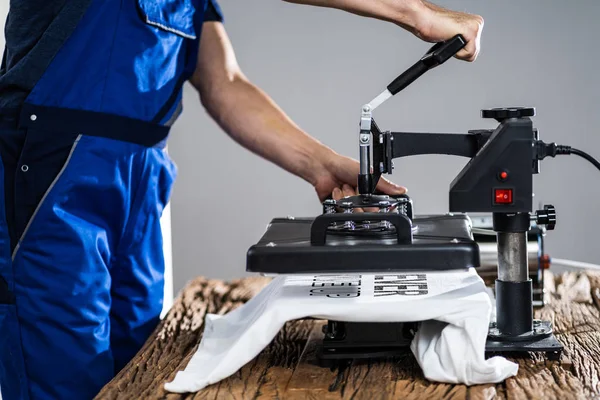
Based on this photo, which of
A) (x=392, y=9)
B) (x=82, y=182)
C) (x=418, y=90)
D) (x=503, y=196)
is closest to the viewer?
(x=503, y=196)

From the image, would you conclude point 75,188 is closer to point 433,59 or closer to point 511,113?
point 433,59

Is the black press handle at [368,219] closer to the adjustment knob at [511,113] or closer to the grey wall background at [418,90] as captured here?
the adjustment knob at [511,113]

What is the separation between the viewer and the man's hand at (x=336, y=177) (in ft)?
5.04

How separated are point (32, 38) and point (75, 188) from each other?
284 millimetres

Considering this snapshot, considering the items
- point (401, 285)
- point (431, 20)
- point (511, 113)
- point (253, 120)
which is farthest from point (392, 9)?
point (253, 120)

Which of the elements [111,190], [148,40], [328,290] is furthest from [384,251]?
[148,40]

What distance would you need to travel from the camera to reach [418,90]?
12.5ft

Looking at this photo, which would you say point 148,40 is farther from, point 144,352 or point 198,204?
point 198,204

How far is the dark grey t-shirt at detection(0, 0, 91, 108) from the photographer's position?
4.71ft

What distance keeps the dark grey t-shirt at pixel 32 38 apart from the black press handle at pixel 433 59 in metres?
0.60

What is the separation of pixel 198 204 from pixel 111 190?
98.9 inches

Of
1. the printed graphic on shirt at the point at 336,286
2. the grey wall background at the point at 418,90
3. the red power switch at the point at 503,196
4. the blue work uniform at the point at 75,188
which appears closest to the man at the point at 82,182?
the blue work uniform at the point at 75,188

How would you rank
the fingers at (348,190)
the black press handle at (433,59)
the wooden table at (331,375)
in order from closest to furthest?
the wooden table at (331,375), the black press handle at (433,59), the fingers at (348,190)

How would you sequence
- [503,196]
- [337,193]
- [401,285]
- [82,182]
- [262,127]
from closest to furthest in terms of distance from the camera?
[503,196] < [401,285] < [82,182] < [337,193] < [262,127]
